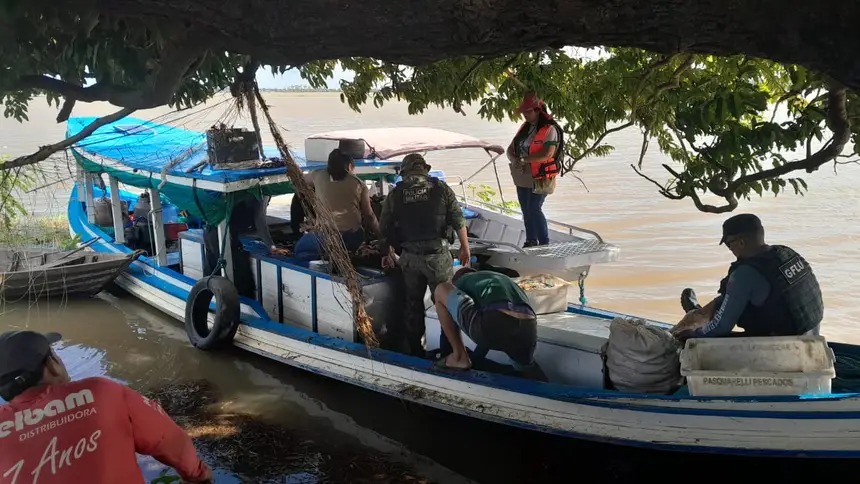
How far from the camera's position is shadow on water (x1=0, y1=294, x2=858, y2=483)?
5.41 m

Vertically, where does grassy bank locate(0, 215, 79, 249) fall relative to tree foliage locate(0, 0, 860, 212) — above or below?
below

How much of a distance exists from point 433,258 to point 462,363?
3.05ft

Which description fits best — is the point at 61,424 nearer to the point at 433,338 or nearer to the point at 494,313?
the point at 494,313

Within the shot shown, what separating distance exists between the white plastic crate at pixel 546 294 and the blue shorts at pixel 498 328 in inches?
37.3

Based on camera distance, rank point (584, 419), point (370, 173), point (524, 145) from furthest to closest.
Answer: point (370, 173), point (524, 145), point (584, 419)

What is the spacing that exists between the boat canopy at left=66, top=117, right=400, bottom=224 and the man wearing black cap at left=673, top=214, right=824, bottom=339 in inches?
154

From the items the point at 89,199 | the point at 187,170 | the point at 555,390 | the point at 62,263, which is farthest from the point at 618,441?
the point at 89,199

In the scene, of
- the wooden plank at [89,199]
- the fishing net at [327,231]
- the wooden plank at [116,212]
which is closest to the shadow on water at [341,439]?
the fishing net at [327,231]

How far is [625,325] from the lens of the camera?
4715 mm

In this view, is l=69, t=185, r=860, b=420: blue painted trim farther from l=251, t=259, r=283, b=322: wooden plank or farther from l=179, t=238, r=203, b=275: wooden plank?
l=179, t=238, r=203, b=275: wooden plank

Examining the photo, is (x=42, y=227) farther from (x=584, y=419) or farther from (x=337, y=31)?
(x=337, y=31)

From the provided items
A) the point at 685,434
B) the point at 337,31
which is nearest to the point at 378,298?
the point at 685,434

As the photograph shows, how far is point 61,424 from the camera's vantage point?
9.14 feet

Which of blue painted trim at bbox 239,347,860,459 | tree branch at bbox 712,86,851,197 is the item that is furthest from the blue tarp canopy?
tree branch at bbox 712,86,851,197
